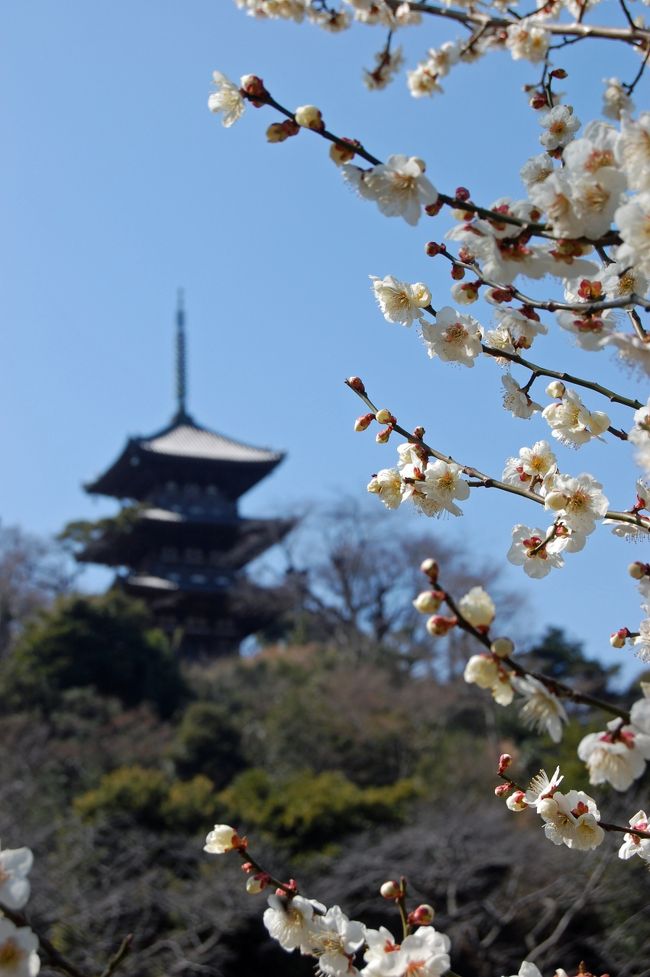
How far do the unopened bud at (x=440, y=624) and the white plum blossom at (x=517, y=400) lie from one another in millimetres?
786

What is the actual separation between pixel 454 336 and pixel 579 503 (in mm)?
322

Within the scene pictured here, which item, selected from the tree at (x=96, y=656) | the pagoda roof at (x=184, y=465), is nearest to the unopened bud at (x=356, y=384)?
the tree at (x=96, y=656)

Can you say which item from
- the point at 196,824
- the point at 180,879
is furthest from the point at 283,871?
the point at 196,824

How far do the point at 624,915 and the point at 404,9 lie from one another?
368 inches

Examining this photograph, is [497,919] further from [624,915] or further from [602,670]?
[602,670]

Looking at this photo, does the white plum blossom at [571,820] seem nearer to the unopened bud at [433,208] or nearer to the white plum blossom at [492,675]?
the white plum blossom at [492,675]

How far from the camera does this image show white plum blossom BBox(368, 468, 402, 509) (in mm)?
1903

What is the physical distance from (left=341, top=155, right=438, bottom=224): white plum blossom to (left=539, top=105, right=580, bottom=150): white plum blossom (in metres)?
0.49

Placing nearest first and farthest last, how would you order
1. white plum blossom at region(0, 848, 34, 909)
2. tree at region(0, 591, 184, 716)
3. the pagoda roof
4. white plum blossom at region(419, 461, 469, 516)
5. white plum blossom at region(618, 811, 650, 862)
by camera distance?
white plum blossom at region(0, 848, 34, 909) < white plum blossom at region(618, 811, 650, 862) < white plum blossom at region(419, 461, 469, 516) < tree at region(0, 591, 184, 716) < the pagoda roof

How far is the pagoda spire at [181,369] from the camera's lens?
3070 centimetres

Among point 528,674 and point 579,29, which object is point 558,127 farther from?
point 528,674

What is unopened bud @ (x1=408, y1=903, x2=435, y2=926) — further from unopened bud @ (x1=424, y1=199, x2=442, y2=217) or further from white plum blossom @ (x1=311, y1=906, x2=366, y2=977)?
unopened bud @ (x1=424, y1=199, x2=442, y2=217)

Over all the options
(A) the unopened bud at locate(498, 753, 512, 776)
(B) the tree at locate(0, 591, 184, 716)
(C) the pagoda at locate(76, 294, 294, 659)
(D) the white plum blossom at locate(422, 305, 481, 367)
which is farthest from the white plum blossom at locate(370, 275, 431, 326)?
(C) the pagoda at locate(76, 294, 294, 659)

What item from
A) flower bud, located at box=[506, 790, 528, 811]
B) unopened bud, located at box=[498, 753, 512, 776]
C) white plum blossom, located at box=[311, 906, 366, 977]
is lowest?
white plum blossom, located at box=[311, 906, 366, 977]
